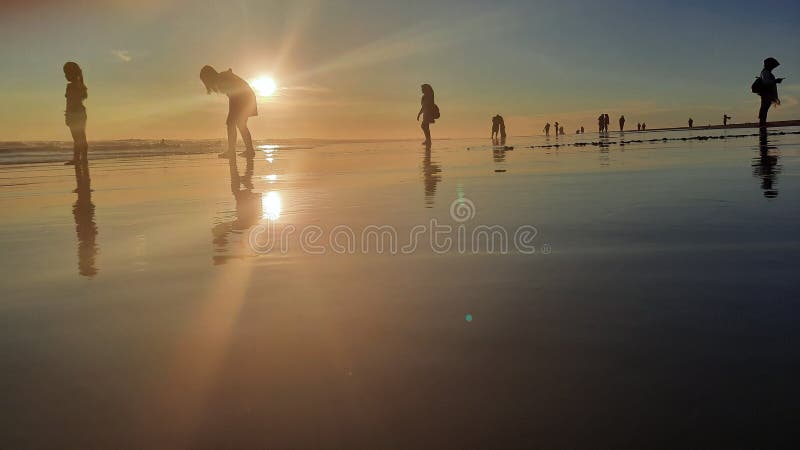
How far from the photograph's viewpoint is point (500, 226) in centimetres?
352

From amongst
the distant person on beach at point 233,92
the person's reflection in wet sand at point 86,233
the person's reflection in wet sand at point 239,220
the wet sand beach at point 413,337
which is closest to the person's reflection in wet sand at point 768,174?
the wet sand beach at point 413,337

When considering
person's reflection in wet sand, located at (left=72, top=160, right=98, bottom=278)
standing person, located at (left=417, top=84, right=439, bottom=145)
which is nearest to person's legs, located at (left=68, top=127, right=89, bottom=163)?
person's reflection in wet sand, located at (left=72, top=160, right=98, bottom=278)

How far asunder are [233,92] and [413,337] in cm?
1432

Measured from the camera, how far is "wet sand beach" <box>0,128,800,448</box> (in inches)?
44.8

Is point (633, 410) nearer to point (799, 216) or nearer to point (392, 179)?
point (799, 216)

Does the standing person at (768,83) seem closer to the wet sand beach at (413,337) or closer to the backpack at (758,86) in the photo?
the backpack at (758,86)

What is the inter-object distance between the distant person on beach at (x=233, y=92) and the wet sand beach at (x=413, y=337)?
460 inches

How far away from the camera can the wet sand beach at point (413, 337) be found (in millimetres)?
1137

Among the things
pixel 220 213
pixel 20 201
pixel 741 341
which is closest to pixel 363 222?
pixel 220 213

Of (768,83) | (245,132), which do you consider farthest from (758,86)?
(245,132)

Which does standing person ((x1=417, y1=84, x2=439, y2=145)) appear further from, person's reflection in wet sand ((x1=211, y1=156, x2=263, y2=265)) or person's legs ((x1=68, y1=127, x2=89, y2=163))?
person's reflection in wet sand ((x1=211, y1=156, x2=263, y2=265))

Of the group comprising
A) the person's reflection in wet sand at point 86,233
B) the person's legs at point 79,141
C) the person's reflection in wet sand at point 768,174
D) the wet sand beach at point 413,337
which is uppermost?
the person's legs at point 79,141

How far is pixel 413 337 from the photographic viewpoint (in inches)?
62.9

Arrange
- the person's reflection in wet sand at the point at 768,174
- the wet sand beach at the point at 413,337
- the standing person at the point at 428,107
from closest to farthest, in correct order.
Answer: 1. the wet sand beach at the point at 413,337
2. the person's reflection in wet sand at the point at 768,174
3. the standing person at the point at 428,107
